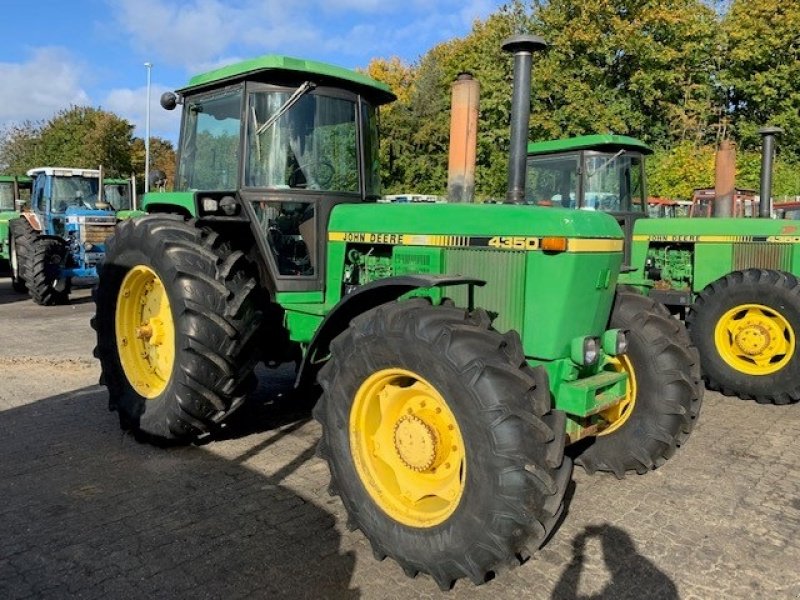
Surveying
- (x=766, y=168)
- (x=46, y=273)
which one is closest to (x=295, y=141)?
(x=766, y=168)

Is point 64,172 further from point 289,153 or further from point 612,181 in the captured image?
point 289,153

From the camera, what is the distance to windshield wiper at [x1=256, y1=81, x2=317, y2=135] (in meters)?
4.25

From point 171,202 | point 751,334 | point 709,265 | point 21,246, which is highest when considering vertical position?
point 171,202

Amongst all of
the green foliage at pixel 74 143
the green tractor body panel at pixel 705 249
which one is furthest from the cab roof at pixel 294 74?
the green foliage at pixel 74 143

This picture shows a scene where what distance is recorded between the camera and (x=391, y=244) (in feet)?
13.2

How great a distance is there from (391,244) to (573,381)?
1342 millimetres

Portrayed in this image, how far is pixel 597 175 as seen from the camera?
25.9 feet

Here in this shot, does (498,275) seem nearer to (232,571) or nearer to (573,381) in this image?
(573,381)

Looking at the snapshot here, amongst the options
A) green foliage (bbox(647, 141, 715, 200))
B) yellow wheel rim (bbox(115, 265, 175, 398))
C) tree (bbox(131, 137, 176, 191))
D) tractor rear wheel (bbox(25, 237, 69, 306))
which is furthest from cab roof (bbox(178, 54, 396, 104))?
tree (bbox(131, 137, 176, 191))

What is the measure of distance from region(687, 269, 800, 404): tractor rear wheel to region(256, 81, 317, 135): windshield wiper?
4537 mm

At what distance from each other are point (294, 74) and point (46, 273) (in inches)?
364

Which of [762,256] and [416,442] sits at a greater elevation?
[762,256]

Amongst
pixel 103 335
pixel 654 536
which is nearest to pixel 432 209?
pixel 654 536

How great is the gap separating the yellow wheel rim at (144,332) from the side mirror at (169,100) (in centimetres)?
130
